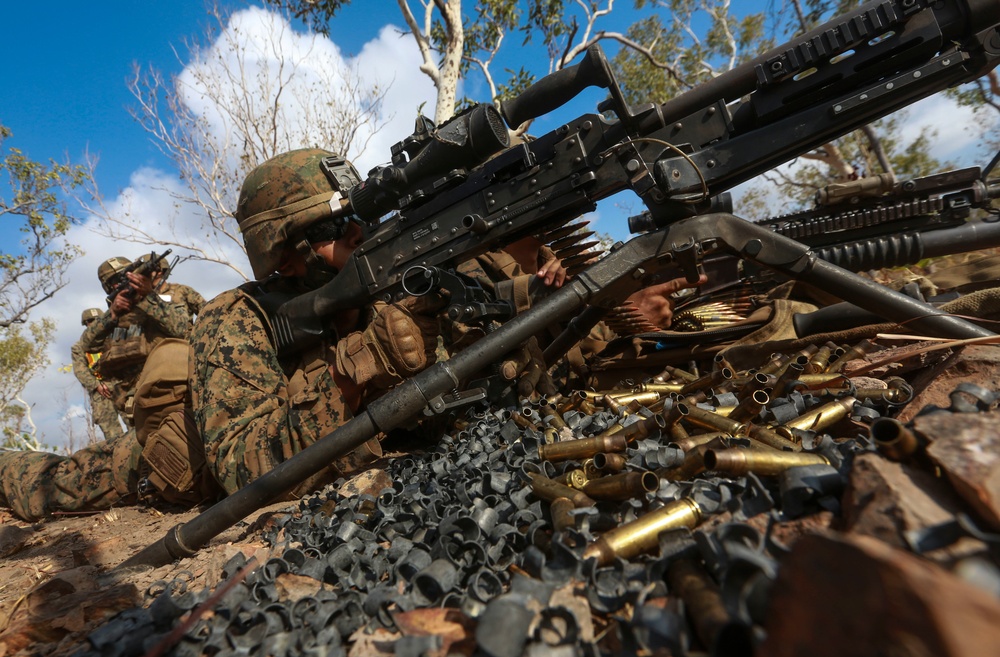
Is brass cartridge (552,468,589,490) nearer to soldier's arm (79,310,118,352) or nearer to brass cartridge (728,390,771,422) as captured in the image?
brass cartridge (728,390,771,422)

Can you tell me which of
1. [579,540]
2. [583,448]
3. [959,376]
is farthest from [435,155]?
[959,376]

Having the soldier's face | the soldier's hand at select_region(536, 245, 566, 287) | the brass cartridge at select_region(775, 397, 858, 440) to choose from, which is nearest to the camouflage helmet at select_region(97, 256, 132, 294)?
the soldier's face

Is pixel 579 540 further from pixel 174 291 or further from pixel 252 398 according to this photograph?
pixel 174 291

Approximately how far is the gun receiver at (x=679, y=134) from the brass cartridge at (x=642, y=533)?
1.83 meters

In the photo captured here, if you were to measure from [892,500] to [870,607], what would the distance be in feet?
1.40

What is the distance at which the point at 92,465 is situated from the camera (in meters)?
5.07

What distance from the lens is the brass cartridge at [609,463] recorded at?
6.16 ft

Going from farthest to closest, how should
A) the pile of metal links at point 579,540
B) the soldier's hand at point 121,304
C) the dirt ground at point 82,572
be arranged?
the soldier's hand at point 121,304 → the dirt ground at point 82,572 → the pile of metal links at point 579,540

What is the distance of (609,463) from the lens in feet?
6.16

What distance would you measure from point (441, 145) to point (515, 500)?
2251 mm

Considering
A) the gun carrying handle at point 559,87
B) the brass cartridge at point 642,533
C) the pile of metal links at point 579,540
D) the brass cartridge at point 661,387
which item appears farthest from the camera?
the brass cartridge at point 661,387

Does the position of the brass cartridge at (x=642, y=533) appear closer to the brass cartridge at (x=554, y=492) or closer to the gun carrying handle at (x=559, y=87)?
the brass cartridge at (x=554, y=492)

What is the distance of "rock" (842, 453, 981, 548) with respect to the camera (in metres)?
0.99

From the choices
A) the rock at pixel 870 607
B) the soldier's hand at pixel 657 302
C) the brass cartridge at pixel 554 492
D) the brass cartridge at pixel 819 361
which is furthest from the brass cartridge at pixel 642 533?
the soldier's hand at pixel 657 302
